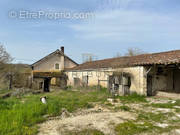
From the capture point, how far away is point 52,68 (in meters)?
22.2

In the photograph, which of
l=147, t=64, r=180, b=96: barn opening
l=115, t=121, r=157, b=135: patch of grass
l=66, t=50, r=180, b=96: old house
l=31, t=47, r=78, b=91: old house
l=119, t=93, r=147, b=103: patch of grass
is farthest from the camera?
l=31, t=47, r=78, b=91: old house

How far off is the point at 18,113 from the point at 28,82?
46.5 feet

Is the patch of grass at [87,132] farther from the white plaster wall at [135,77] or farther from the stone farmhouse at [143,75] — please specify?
the white plaster wall at [135,77]

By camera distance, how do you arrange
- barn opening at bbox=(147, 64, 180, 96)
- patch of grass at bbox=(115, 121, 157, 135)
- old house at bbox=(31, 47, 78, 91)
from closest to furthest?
patch of grass at bbox=(115, 121, 157, 135) → barn opening at bbox=(147, 64, 180, 96) → old house at bbox=(31, 47, 78, 91)

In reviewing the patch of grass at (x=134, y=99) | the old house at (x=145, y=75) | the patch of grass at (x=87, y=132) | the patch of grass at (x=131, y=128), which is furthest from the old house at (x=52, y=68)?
the patch of grass at (x=131, y=128)

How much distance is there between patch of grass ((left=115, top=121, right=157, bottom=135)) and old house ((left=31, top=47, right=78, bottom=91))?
14.2 metres

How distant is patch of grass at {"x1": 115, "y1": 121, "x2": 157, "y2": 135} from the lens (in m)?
3.89

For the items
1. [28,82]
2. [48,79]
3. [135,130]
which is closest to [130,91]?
[135,130]

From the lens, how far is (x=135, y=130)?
13.2 feet

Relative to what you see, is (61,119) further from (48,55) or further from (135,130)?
(48,55)

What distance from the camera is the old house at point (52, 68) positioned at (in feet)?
57.7

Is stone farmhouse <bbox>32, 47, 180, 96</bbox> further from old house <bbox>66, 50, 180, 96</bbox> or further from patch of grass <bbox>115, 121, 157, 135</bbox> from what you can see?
patch of grass <bbox>115, 121, 157, 135</bbox>

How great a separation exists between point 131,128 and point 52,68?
1957 cm

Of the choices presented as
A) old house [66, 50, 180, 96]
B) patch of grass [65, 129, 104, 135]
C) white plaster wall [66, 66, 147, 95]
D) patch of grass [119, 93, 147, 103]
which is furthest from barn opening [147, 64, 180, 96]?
patch of grass [65, 129, 104, 135]
